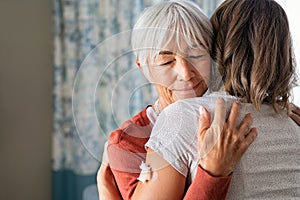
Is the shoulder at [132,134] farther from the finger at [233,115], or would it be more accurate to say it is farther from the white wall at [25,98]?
the white wall at [25,98]

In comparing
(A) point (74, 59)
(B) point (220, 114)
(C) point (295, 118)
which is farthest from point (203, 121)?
(A) point (74, 59)

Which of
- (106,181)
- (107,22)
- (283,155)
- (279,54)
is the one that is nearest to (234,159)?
(283,155)

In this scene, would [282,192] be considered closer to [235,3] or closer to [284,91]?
[284,91]

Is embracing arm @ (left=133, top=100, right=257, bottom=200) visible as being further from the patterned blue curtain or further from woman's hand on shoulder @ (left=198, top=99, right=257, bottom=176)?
the patterned blue curtain

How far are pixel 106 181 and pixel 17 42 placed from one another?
2200 millimetres

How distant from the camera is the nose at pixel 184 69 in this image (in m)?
0.85

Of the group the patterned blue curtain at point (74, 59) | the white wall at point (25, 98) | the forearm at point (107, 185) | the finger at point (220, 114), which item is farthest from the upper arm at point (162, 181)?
the white wall at point (25, 98)

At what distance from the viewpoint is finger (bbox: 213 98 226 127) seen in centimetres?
86

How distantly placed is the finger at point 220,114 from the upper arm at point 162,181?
0.12 meters

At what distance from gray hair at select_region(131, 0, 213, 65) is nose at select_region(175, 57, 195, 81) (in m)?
0.03

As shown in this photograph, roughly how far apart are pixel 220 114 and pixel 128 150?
20cm

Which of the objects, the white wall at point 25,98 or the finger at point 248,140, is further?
the white wall at point 25,98

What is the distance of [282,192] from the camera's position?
92cm

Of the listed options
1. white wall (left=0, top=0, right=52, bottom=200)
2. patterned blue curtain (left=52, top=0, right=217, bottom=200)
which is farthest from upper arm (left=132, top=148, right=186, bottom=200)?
white wall (left=0, top=0, right=52, bottom=200)
